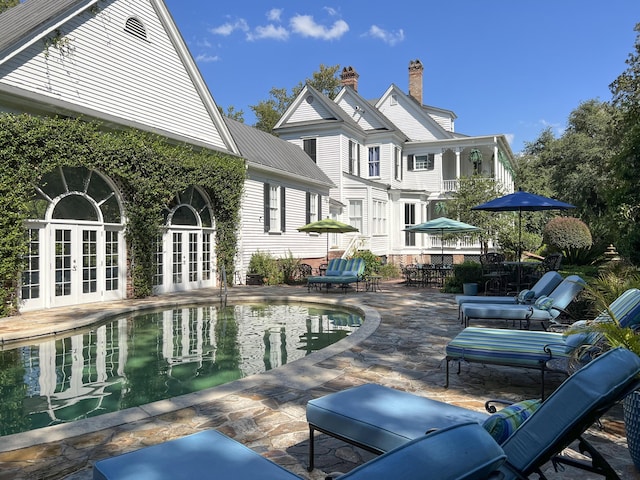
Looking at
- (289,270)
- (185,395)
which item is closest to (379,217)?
(289,270)

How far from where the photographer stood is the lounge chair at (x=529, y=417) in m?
2.15

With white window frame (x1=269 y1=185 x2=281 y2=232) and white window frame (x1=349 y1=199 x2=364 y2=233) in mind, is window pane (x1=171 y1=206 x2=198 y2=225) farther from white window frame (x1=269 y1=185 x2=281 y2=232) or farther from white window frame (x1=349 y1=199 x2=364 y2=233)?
white window frame (x1=349 y1=199 x2=364 y2=233)

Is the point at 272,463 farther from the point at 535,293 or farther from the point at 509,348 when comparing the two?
the point at 535,293

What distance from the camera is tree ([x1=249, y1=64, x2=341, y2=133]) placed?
4372cm

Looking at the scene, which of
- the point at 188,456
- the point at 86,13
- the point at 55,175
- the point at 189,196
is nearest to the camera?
the point at 188,456

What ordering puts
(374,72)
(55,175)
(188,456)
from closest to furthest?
(188,456) → (55,175) → (374,72)

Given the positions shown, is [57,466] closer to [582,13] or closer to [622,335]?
[622,335]

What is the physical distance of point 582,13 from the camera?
12352mm

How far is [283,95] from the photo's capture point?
45.1 m

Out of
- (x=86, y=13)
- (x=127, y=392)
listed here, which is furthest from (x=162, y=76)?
(x=127, y=392)

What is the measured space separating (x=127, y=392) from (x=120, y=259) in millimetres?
8841

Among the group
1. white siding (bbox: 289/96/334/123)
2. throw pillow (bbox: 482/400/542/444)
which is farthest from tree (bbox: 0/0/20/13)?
throw pillow (bbox: 482/400/542/444)

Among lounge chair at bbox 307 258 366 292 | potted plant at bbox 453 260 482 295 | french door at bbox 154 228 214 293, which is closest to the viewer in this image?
potted plant at bbox 453 260 482 295

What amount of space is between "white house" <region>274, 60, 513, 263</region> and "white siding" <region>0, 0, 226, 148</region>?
9.92 metres
